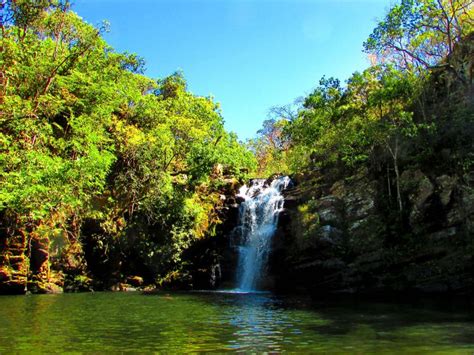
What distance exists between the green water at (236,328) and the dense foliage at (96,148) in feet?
17.3

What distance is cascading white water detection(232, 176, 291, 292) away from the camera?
25.8 metres

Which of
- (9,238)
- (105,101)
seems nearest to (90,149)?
(105,101)

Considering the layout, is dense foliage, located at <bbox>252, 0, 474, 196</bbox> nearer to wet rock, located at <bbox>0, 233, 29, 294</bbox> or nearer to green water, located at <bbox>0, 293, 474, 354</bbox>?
green water, located at <bbox>0, 293, 474, 354</bbox>

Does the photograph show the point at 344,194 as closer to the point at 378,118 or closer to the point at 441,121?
the point at 378,118

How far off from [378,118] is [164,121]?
13.1m

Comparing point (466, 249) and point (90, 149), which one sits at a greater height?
point (90, 149)

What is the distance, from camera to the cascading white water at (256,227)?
25797 mm

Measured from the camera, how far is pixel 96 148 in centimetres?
2059

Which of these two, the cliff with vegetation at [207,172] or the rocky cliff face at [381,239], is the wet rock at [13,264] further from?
the rocky cliff face at [381,239]

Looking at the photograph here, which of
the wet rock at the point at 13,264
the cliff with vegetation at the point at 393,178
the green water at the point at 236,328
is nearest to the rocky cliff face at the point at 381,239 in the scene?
the cliff with vegetation at the point at 393,178

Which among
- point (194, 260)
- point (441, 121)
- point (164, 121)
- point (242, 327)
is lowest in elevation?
point (242, 327)

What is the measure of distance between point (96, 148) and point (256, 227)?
1150cm

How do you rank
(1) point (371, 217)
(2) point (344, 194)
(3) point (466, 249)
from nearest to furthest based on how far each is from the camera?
(3) point (466, 249)
(1) point (371, 217)
(2) point (344, 194)

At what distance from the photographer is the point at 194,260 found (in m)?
27.4
